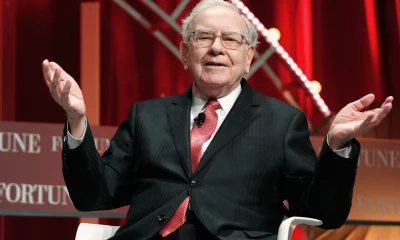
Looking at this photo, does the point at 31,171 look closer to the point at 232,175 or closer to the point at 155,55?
the point at 155,55

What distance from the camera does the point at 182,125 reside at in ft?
6.89

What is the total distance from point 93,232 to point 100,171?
16 cm

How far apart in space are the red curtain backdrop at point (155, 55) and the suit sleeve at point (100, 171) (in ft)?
4.91

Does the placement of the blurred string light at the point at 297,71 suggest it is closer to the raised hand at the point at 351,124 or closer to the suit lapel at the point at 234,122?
the suit lapel at the point at 234,122

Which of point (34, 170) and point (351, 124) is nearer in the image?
point (351, 124)

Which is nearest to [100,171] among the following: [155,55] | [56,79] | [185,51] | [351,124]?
[56,79]

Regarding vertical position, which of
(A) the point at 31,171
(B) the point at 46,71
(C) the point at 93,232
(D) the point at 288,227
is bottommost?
(A) the point at 31,171

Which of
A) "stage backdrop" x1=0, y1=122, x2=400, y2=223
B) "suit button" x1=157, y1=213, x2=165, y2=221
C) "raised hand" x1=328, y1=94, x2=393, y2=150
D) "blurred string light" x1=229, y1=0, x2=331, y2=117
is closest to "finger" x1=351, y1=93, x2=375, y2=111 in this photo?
"raised hand" x1=328, y1=94, x2=393, y2=150

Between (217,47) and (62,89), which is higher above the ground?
(217,47)

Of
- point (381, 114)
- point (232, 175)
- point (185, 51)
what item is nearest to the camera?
point (381, 114)

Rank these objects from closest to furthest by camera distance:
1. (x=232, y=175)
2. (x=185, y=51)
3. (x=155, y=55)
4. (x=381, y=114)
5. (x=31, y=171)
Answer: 1. (x=381, y=114)
2. (x=232, y=175)
3. (x=185, y=51)
4. (x=31, y=171)
5. (x=155, y=55)

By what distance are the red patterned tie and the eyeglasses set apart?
16cm

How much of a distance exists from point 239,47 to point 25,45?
5.79ft

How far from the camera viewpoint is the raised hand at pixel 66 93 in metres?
1.86
